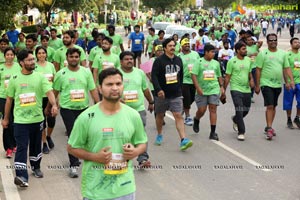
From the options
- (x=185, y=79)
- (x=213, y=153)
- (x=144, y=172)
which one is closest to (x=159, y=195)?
(x=144, y=172)

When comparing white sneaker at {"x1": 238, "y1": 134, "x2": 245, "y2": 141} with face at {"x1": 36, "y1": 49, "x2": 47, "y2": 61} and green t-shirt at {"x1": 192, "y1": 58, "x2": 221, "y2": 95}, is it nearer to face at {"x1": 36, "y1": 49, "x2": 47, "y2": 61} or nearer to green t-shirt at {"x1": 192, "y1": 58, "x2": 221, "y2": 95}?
green t-shirt at {"x1": 192, "y1": 58, "x2": 221, "y2": 95}

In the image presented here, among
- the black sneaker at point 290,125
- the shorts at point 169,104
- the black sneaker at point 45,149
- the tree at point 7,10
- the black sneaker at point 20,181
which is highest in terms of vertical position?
the tree at point 7,10

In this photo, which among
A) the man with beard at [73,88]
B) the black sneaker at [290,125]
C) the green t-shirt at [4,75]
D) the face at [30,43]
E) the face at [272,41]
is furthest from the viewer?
the face at [30,43]

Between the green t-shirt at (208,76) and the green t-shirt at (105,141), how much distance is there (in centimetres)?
559

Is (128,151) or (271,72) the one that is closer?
(128,151)

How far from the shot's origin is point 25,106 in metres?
7.38

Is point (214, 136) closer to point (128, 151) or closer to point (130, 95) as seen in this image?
point (130, 95)

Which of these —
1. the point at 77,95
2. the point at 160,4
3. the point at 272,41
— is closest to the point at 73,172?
the point at 77,95

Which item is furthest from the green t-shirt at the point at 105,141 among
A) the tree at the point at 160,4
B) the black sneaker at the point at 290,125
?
the tree at the point at 160,4

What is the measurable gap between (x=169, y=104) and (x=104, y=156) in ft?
16.4

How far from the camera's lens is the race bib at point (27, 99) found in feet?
24.2

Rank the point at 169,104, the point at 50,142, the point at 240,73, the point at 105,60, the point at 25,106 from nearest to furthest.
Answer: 1. the point at 25,106
2. the point at 169,104
3. the point at 50,142
4. the point at 240,73
5. the point at 105,60

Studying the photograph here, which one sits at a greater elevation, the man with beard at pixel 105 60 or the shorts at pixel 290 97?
the man with beard at pixel 105 60

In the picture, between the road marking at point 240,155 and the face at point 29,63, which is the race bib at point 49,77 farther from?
the road marking at point 240,155
